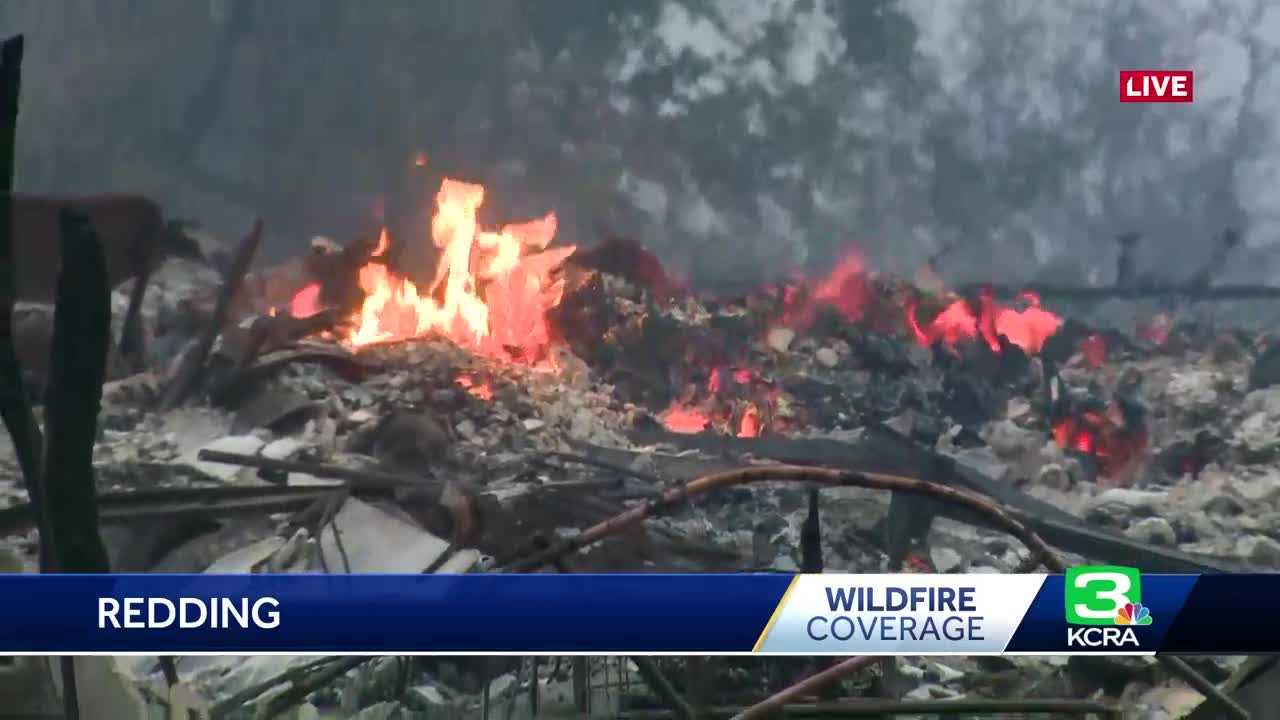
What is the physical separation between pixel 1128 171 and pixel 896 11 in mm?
601

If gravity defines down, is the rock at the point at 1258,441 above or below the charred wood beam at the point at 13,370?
below

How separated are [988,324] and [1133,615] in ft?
2.26

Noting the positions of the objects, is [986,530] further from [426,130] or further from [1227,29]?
[426,130]

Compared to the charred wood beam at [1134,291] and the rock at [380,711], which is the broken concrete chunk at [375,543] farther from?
the charred wood beam at [1134,291]

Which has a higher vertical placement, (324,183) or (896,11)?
(896,11)

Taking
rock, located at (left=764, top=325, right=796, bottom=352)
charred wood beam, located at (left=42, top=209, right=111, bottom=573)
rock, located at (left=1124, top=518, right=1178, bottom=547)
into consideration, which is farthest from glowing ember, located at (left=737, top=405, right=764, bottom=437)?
charred wood beam, located at (left=42, top=209, right=111, bottom=573)

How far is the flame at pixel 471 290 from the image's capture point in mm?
2168

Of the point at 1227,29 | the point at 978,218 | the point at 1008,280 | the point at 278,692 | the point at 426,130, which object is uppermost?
the point at 1227,29

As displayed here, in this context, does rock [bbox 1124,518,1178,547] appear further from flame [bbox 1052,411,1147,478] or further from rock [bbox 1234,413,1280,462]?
rock [bbox 1234,413,1280,462]

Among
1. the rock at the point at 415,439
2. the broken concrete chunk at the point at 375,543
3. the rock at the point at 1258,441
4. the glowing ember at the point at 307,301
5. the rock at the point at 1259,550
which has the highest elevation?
the glowing ember at the point at 307,301

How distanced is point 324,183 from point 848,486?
4.22 feet

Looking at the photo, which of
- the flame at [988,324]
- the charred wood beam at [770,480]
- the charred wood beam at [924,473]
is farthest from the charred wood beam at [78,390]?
the flame at [988,324]

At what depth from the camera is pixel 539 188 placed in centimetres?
217

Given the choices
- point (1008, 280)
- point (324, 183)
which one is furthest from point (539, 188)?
point (1008, 280)
